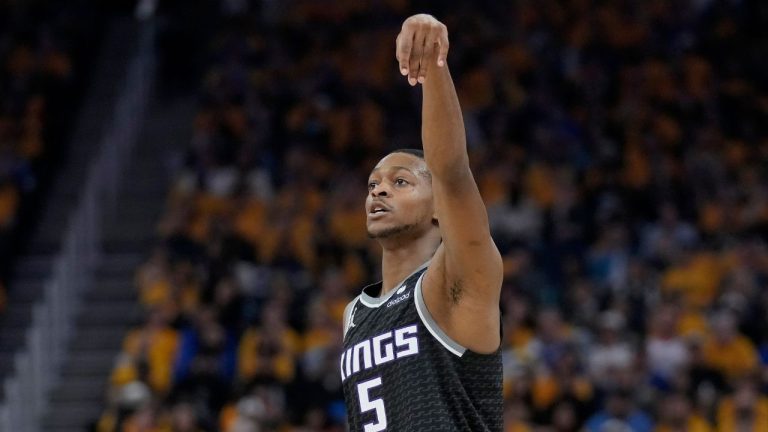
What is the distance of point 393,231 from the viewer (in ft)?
16.0

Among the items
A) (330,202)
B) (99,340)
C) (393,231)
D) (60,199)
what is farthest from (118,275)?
(393,231)

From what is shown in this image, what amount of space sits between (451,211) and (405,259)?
0.70 metres

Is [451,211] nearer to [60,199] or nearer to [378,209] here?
[378,209]

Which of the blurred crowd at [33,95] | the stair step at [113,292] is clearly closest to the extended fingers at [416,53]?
the blurred crowd at [33,95]

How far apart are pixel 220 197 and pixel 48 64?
4.85m

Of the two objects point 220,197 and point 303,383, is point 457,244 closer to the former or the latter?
point 303,383

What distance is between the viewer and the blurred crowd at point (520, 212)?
12.7 meters

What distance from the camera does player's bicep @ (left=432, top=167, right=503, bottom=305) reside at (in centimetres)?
433

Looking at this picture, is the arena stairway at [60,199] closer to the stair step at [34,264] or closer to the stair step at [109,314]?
the stair step at [34,264]

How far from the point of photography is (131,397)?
13.6 m

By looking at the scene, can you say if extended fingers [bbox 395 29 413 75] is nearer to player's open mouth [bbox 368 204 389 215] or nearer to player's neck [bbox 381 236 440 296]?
player's open mouth [bbox 368 204 389 215]

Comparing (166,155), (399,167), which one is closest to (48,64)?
(166,155)

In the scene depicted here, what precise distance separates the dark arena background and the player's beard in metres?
7.13

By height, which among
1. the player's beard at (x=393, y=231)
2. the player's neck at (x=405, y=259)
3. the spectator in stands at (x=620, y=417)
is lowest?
the player's neck at (x=405, y=259)
